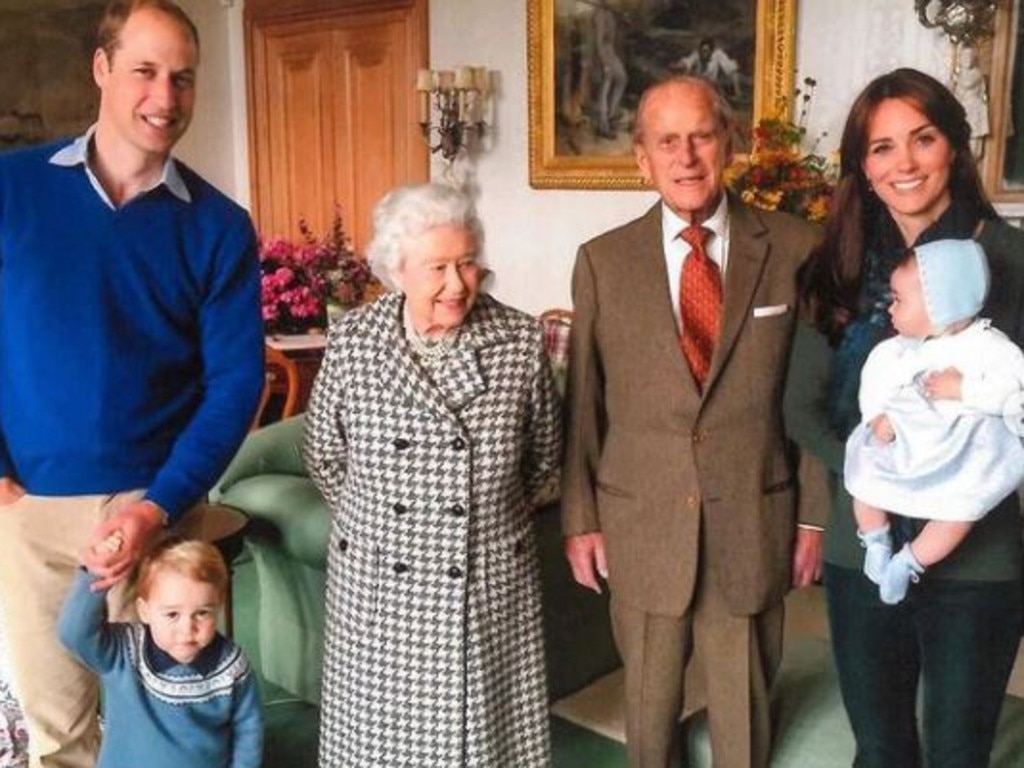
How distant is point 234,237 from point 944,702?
4.35 ft

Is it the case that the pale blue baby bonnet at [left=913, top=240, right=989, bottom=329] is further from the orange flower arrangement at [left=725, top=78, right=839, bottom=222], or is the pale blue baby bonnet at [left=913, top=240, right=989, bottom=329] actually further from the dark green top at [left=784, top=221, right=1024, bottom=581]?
the orange flower arrangement at [left=725, top=78, right=839, bottom=222]

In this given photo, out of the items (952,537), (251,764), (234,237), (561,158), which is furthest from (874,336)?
(561,158)

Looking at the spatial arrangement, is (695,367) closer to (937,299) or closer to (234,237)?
(937,299)

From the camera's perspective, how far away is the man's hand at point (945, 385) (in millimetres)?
1550

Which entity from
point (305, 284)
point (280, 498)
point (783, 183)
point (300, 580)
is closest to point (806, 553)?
point (280, 498)

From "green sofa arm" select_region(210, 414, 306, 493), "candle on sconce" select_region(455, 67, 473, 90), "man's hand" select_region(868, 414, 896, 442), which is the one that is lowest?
"green sofa arm" select_region(210, 414, 306, 493)

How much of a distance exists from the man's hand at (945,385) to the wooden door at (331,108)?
4.39 m

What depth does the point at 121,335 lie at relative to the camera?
5.71 feet

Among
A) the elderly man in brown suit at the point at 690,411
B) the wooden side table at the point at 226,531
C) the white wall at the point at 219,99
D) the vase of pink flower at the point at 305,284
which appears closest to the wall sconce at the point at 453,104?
the vase of pink flower at the point at 305,284

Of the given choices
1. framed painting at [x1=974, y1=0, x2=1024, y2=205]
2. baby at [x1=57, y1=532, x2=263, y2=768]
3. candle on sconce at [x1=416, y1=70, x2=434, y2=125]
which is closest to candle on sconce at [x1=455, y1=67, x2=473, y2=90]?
candle on sconce at [x1=416, y1=70, x2=434, y2=125]

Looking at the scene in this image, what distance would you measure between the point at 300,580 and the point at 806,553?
58.9 inches

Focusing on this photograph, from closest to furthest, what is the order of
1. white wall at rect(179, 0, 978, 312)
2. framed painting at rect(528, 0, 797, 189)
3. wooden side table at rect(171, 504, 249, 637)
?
wooden side table at rect(171, 504, 249, 637) → white wall at rect(179, 0, 978, 312) → framed painting at rect(528, 0, 797, 189)

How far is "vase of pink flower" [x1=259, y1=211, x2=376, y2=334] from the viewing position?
5.05m

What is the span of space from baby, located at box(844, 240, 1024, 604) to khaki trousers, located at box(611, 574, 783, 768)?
482 millimetres
